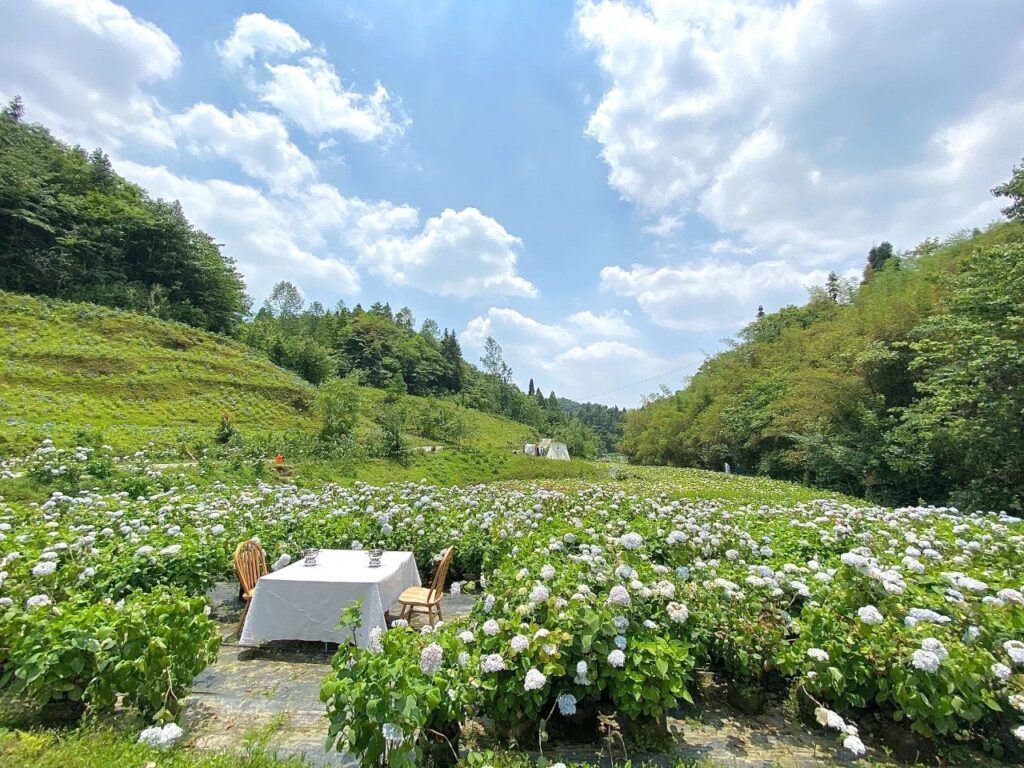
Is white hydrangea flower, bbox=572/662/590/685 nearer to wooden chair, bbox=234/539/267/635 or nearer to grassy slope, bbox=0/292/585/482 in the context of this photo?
wooden chair, bbox=234/539/267/635

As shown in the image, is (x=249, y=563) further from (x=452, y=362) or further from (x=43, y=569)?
(x=452, y=362)

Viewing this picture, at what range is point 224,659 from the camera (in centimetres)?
385

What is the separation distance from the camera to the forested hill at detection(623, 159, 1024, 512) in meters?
9.95

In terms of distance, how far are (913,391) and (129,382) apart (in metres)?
31.9

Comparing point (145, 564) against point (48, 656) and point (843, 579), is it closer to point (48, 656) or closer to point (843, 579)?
point (48, 656)

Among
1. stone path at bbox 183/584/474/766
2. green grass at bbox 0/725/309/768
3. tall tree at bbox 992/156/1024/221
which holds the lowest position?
stone path at bbox 183/584/474/766

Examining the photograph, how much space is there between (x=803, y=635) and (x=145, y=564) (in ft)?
17.5

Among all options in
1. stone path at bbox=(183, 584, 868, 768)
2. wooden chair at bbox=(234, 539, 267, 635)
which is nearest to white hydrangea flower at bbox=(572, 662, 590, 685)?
stone path at bbox=(183, 584, 868, 768)

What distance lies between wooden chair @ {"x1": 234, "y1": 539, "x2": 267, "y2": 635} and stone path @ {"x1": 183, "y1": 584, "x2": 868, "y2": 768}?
0.80m

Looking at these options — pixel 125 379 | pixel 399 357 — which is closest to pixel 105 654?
pixel 125 379

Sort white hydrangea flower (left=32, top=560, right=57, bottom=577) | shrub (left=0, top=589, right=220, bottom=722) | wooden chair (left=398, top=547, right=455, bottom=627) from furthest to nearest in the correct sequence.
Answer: wooden chair (left=398, top=547, right=455, bottom=627) → white hydrangea flower (left=32, top=560, right=57, bottom=577) → shrub (left=0, top=589, right=220, bottom=722)

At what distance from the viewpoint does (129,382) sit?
20438 mm

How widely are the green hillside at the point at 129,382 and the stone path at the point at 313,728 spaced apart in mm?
12050

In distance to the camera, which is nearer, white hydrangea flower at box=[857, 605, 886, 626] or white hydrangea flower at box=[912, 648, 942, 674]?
white hydrangea flower at box=[912, 648, 942, 674]
